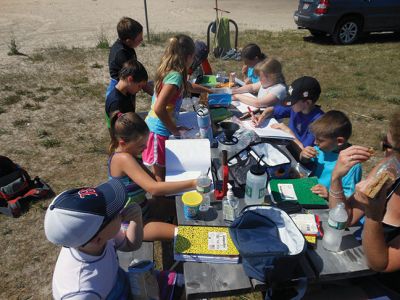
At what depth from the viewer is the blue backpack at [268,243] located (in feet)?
5.53

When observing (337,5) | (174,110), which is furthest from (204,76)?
(337,5)

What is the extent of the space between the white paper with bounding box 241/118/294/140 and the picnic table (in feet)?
4.51

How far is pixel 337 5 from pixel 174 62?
25.5 feet

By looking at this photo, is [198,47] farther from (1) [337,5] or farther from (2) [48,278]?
(1) [337,5]

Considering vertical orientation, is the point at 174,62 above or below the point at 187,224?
above

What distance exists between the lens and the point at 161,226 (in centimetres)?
258

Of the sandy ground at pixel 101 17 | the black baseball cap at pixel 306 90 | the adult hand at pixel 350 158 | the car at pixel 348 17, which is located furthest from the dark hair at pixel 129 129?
the car at pixel 348 17

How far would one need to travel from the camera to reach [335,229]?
1865mm

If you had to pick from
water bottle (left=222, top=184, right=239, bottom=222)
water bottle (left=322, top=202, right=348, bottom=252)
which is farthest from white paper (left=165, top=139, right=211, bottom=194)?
water bottle (left=322, top=202, right=348, bottom=252)

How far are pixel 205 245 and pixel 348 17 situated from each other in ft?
31.7

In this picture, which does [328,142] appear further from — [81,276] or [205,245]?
[81,276]

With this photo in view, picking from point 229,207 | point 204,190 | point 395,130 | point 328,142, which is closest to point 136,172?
point 204,190

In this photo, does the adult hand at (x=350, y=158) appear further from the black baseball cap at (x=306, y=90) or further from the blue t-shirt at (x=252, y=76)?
the blue t-shirt at (x=252, y=76)

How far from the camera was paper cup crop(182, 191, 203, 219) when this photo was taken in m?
2.14
